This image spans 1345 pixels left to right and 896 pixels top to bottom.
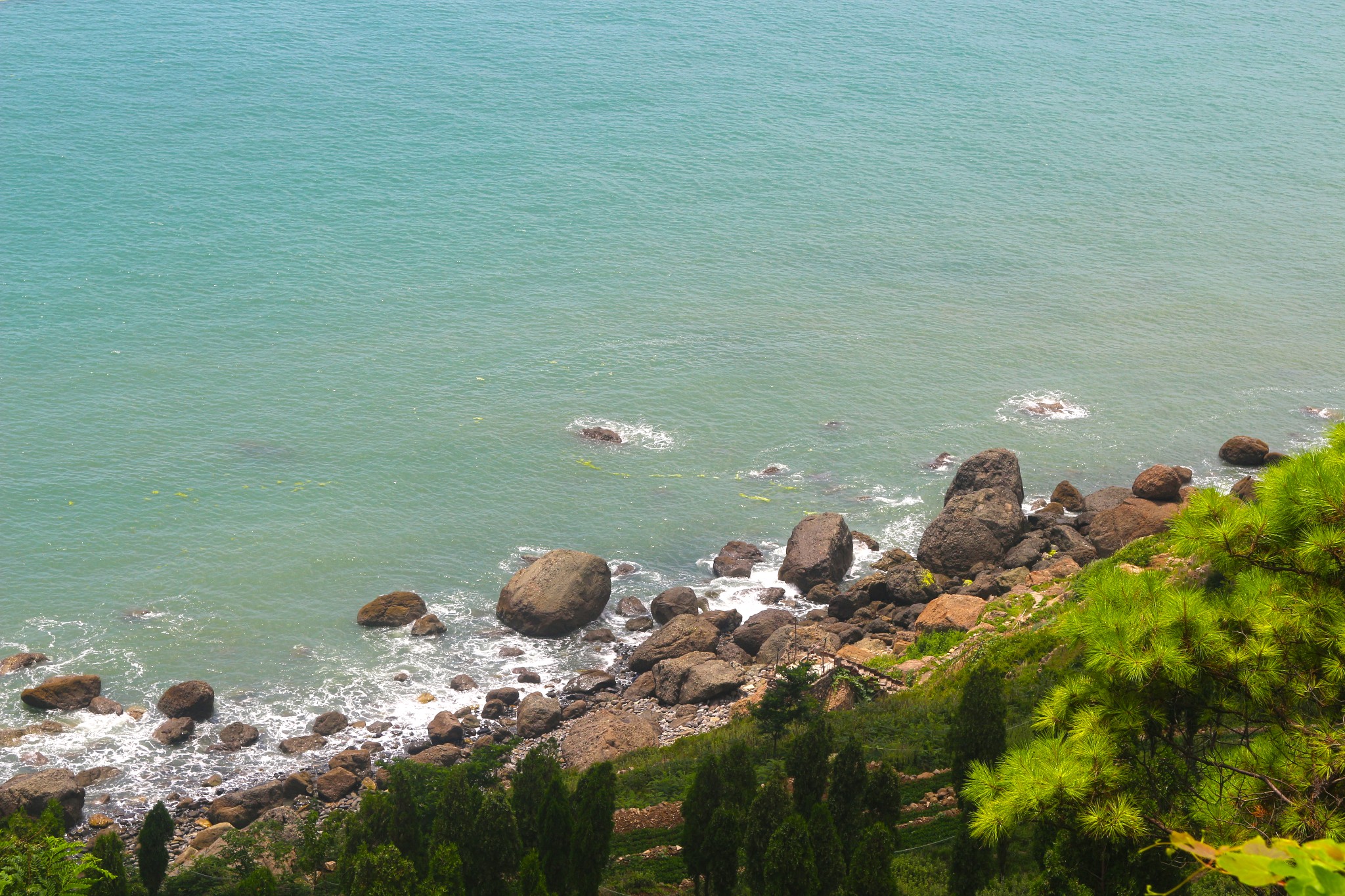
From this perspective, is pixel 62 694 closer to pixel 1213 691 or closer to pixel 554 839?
pixel 554 839

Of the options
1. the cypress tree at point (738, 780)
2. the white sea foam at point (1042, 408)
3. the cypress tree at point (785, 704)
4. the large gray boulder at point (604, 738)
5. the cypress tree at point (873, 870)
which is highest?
the cypress tree at point (873, 870)

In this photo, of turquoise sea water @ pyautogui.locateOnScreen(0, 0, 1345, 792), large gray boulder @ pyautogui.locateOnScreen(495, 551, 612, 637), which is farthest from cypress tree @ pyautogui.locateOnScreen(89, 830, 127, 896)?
large gray boulder @ pyautogui.locateOnScreen(495, 551, 612, 637)

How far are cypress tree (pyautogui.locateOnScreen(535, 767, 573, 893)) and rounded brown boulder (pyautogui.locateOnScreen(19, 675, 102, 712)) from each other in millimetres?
18316

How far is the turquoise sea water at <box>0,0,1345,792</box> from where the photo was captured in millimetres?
40469

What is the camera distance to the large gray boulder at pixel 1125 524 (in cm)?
3741

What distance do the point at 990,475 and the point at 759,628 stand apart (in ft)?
37.4

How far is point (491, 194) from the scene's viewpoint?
7819 cm

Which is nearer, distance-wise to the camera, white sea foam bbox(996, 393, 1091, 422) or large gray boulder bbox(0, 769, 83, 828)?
large gray boulder bbox(0, 769, 83, 828)

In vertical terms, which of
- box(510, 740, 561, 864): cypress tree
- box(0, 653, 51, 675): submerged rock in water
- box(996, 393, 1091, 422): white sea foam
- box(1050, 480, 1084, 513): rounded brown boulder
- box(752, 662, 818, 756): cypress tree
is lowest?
box(0, 653, 51, 675): submerged rock in water

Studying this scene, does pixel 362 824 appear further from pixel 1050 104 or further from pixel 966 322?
pixel 1050 104

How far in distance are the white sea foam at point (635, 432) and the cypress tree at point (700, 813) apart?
29.1m

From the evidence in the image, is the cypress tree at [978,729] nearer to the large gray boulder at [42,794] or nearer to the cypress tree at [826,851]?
the cypress tree at [826,851]

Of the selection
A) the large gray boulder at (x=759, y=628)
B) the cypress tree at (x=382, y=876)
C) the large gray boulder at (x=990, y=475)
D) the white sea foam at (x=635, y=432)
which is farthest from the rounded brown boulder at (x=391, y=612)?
the cypress tree at (x=382, y=876)

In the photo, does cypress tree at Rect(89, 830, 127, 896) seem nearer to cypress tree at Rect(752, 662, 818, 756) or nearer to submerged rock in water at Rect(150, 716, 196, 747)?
submerged rock in water at Rect(150, 716, 196, 747)
